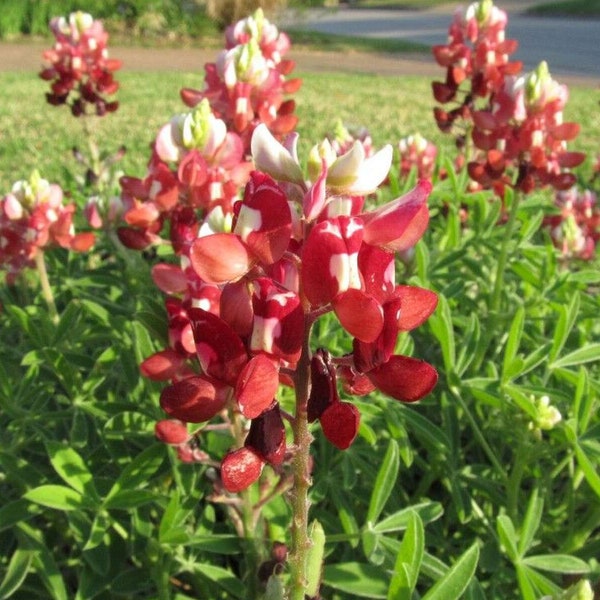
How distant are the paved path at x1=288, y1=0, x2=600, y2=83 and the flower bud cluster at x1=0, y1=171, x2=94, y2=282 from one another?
12326mm

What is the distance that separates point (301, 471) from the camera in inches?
36.6

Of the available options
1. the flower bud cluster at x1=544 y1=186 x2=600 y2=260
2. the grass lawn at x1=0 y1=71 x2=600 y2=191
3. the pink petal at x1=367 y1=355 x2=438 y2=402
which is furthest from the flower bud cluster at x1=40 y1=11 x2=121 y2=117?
the pink petal at x1=367 y1=355 x2=438 y2=402

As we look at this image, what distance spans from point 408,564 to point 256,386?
401mm

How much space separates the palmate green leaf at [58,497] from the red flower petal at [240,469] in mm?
647

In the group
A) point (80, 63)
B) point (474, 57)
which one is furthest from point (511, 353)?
point (80, 63)

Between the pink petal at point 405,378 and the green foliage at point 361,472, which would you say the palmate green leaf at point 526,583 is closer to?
the green foliage at point 361,472

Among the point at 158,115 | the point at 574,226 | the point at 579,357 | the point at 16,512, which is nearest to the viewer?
the point at 16,512

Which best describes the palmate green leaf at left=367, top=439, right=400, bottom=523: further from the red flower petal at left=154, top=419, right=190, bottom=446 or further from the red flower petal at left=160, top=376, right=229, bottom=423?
the red flower petal at left=160, top=376, right=229, bottom=423

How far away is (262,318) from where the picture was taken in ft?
2.90

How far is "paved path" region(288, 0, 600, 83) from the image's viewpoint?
15312mm

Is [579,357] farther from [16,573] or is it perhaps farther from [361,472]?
[16,573]

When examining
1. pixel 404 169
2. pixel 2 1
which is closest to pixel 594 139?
pixel 404 169

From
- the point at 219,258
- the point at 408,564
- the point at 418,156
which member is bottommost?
the point at 408,564

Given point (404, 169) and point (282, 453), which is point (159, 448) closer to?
point (282, 453)
